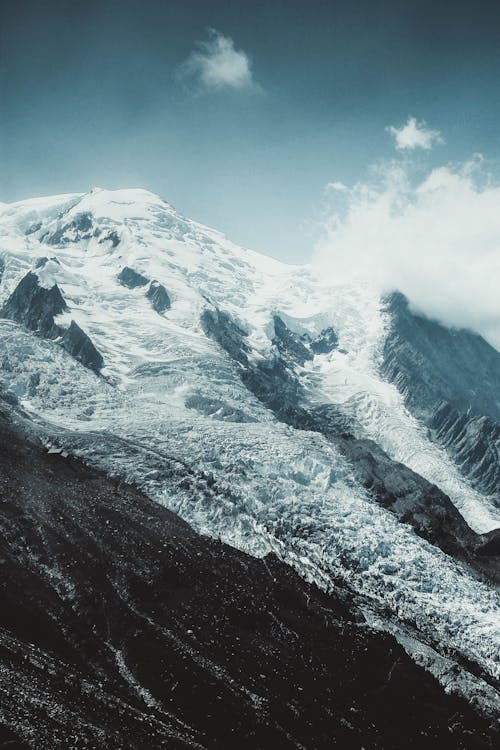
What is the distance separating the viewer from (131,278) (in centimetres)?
15625

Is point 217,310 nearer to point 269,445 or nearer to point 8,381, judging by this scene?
point 8,381

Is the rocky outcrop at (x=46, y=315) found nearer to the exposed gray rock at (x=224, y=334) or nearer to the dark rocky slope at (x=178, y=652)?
the exposed gray rock at (x=224, y=334)

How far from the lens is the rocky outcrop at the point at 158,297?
462ft

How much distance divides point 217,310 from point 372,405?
56254 millimetres

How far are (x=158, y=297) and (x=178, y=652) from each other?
126428mm

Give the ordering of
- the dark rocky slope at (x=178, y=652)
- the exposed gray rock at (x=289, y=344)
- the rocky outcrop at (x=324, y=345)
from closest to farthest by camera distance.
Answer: the dark rocky slope at (x=178, y=652)
the exposed gray rock at (x=289, y=344)
the rocky outcrop at (x=324, y=345)

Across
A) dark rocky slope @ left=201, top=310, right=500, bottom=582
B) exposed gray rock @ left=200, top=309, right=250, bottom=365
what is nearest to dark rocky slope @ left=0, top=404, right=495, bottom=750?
dark rocky slope @ left=201, top=310, right=500, bottom=582

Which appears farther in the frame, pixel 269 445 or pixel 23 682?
pixel 269 445

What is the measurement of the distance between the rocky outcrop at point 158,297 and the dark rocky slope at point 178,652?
4113 inches

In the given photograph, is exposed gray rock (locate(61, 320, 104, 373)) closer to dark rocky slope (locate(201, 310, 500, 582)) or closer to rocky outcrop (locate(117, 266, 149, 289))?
dark rocky slope (locate(201, 310, 500, 582))

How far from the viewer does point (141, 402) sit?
8225 cm

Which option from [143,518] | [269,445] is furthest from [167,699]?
[269,445]

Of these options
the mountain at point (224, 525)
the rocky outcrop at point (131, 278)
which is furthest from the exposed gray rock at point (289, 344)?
the mountain at point (224, 525)

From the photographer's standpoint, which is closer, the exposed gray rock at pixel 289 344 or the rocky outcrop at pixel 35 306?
the rocky outcrop at pixel 35 306
